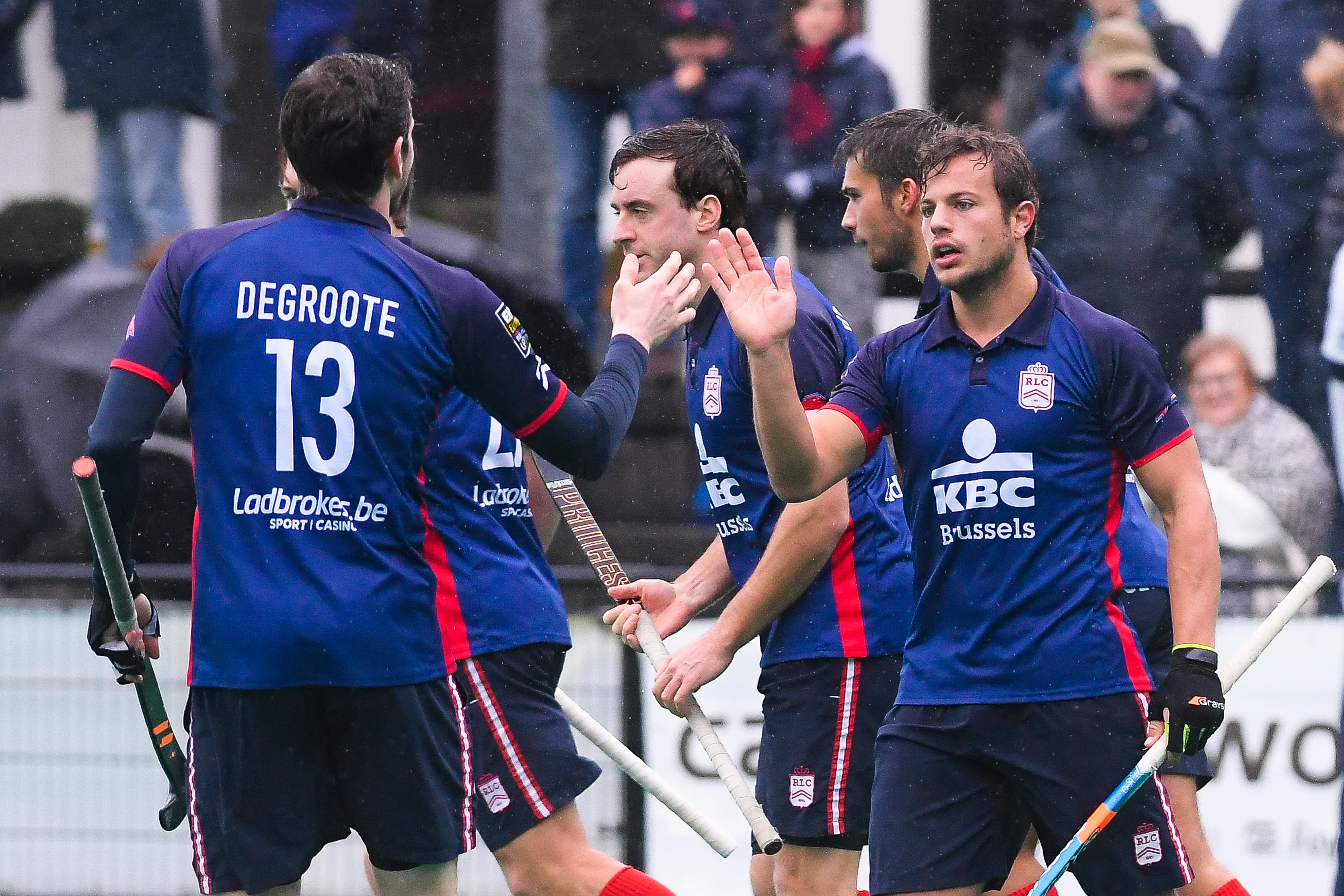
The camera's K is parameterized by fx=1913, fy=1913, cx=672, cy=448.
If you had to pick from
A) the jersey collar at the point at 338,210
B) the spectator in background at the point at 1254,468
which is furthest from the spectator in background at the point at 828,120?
the jersey collar at the point at 338,210

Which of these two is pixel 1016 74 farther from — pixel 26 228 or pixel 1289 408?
pixel 26 228

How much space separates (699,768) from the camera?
6180mm

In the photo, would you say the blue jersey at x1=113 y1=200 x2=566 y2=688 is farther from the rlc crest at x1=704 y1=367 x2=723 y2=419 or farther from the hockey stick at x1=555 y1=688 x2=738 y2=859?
the hockey stick at x1=555 y1=688 x2=738 y2=859

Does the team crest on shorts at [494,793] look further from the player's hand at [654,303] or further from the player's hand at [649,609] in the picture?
the player's hand at [654,303]

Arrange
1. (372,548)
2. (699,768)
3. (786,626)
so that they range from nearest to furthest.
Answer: (372,548)
(786,626)
(699,768)

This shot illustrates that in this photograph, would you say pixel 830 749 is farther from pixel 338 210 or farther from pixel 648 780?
pixel 338 210

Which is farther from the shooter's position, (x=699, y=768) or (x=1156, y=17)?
(x=1156, y=17)

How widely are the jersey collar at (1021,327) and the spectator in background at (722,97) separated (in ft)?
10.4

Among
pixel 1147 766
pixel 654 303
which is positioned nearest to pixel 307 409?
pixel 654 303

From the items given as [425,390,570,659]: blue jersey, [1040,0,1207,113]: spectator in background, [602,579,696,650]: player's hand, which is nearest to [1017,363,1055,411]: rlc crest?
[602,579,696,650]: player's hand

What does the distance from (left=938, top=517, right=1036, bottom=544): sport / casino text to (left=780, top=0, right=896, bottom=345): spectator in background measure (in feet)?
10.8

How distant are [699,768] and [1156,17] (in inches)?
129

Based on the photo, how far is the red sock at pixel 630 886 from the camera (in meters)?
4.41

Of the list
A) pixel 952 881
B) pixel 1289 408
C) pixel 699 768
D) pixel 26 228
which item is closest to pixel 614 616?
pixel 952 881
